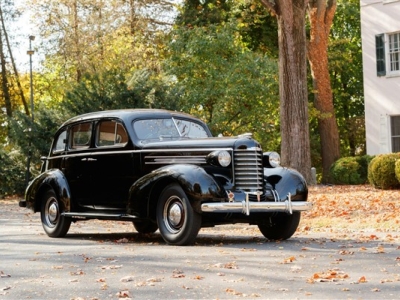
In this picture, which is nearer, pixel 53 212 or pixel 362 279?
pixel 362 279

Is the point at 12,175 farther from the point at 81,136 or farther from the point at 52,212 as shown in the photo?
the point at 81,136

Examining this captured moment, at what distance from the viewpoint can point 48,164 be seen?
1580 centimetres

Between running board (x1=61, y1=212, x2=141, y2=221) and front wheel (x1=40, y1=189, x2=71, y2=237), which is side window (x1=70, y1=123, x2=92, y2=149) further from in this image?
running board (x1=61, y1=212, x2=141, y2=221)

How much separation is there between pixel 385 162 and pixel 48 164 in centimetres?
1394

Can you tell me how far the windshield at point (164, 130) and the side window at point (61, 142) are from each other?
1.91 m

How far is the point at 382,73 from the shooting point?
111 feet

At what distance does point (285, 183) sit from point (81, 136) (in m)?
3.66

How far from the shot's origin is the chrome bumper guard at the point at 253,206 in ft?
40.0

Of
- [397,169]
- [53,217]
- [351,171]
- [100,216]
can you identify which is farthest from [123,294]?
[351,171]

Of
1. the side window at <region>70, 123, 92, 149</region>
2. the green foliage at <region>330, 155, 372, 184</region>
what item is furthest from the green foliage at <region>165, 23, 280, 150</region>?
the side window at <region>70, 123, 92, 149</region>

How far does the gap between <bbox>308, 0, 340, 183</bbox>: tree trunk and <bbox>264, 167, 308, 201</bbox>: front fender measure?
82.9 feet

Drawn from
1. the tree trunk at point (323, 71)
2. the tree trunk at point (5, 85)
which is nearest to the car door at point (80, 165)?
the tree trunk at point (323, 71)

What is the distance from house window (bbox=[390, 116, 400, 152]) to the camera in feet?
109

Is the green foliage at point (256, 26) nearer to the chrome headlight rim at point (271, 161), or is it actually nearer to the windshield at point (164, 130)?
the windshield at point (164, 130)
